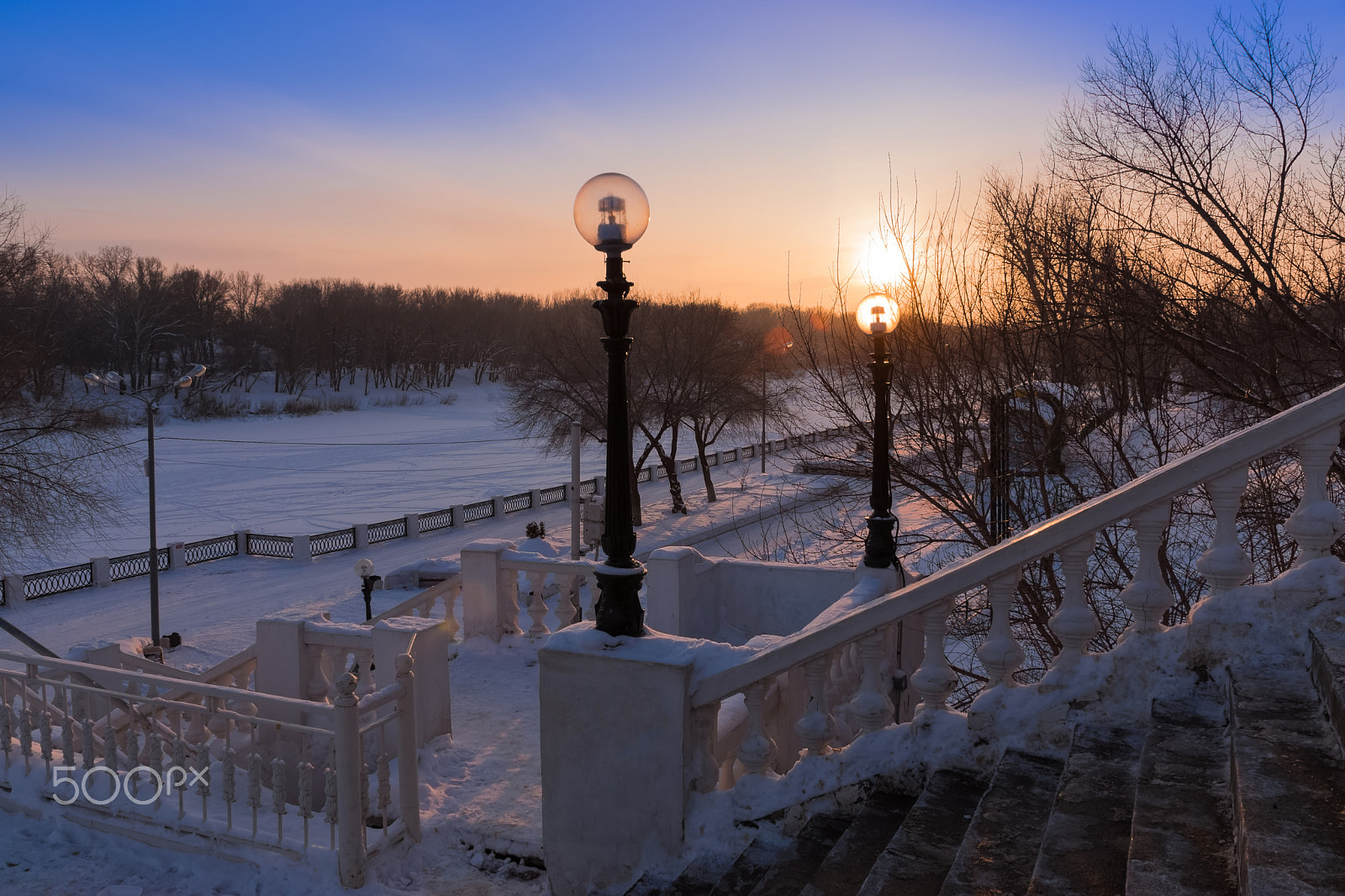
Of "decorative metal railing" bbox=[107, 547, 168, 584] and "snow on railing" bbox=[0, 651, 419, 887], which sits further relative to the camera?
"decorative metal railing" bbox=[107, 547, 168, 584]

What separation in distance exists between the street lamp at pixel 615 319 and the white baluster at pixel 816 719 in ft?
2.83

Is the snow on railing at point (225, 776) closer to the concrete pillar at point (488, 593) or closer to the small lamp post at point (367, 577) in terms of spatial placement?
the concrete pillar at point (488, 593)

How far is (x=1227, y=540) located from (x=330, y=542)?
28094 millimetres

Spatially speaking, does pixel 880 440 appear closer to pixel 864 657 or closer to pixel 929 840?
pixel 864 657

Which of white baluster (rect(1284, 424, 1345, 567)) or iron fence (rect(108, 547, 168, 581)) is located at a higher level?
white baluster (rect(1284, 424, 1345, 567))

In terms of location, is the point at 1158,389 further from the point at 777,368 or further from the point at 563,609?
the point at 777,368

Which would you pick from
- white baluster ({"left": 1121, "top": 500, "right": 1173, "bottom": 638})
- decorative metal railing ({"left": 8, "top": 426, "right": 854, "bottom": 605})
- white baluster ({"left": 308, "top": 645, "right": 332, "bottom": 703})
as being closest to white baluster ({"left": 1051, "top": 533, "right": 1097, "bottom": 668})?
white baluster ({"left": 1121, "top": 500, "right": 1173, "bottom": 638})

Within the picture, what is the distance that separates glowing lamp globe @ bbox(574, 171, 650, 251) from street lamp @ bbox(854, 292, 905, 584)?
10.7ft

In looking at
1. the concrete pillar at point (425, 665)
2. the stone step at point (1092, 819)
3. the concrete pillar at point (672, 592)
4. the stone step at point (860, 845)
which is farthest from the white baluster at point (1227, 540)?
the concrete pillar at point (672, 592)

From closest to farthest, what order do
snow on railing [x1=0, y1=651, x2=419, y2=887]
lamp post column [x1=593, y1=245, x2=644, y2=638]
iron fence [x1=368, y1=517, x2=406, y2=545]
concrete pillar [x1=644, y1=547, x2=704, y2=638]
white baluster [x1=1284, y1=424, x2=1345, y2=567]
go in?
white baluster [x1=1284, y1=424, x2=1345, y2=567], lamp post column [x1=593, y1=245, x2=644, y2=638], snow on railing [x1=0, y1=651, x2=419, y2=887], concrete pillar [x1=644, y1=547, x2=704, y2=638], iron fence [x1=368, y1=517, x2=406, y2=545]

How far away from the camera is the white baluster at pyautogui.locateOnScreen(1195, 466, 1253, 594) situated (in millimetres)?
3244

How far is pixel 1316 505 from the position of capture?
3.17 metres

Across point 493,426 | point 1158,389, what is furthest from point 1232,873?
point 493,426

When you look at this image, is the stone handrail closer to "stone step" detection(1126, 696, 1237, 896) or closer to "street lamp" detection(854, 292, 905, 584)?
"stone step" detection(1126, 696, 1237, 896)
